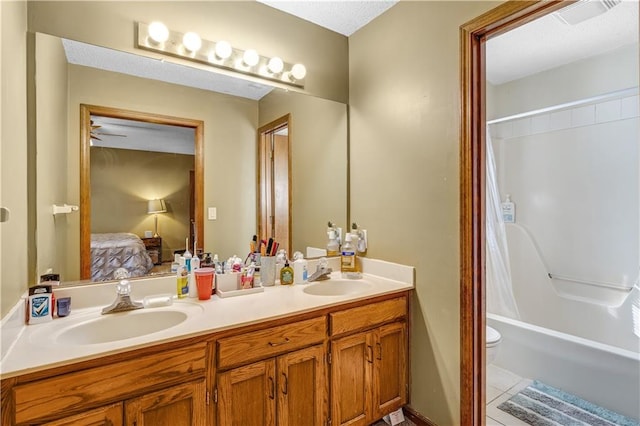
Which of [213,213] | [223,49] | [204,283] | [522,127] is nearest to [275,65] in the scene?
[223,49]

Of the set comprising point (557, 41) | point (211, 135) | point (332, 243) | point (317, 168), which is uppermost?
point (557, 41)

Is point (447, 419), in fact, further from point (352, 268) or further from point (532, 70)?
point (532, 70)

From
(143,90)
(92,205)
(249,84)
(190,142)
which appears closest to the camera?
(92,205)

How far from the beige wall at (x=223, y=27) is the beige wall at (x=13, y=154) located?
16 cm

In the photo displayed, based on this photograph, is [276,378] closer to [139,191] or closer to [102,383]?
[102,383]

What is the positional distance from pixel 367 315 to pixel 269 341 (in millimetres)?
559

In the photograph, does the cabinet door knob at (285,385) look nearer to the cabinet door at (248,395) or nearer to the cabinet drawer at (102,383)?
the cabinet door at (248,395)

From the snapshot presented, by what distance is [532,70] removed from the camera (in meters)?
2.72

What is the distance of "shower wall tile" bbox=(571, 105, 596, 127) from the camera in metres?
2.50

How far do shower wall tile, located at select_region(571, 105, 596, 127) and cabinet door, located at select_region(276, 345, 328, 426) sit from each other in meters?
2.69

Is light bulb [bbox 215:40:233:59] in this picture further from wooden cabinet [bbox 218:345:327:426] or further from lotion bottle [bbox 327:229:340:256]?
wooden cabinet [bbox 218:345:327:426]

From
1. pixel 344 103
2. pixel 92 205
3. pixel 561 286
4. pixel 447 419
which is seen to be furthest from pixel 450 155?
pixel 561 286

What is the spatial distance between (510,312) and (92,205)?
295cm

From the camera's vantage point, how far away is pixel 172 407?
114 centimetres
